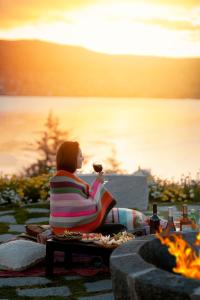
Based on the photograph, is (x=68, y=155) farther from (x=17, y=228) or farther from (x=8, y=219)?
(x=8, y=219)

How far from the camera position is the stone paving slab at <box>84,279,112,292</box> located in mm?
6699

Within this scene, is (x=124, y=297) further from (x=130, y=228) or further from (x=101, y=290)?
(x=130, y=228)

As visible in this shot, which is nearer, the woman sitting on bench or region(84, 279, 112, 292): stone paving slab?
region(84, 279, 112, 292): stone paving slab

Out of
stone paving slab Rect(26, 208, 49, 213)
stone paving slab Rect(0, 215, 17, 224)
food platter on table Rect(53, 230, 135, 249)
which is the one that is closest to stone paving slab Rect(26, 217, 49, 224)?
stone paving slab Rect(0, 215, 17, 224)

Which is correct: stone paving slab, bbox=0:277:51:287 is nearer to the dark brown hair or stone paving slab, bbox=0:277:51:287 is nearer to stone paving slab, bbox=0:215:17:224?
the dark brown hair

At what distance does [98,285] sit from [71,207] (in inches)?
52.9

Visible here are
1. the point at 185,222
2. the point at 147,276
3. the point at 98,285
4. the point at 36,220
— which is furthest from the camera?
the point at 36,220

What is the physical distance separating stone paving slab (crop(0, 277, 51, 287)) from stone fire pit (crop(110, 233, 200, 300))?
1738 mm

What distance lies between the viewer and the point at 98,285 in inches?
268

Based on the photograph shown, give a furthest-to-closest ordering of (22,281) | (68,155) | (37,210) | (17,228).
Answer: (37,210)
(17,228)
(68,155)
(22,281)

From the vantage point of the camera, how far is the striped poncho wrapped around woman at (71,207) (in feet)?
26.1

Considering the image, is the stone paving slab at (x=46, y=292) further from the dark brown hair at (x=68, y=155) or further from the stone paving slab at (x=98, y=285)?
the dark brown hair at (x=68, y=155)

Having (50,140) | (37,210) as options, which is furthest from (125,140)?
(37,210)

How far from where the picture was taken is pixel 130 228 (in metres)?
8.50
